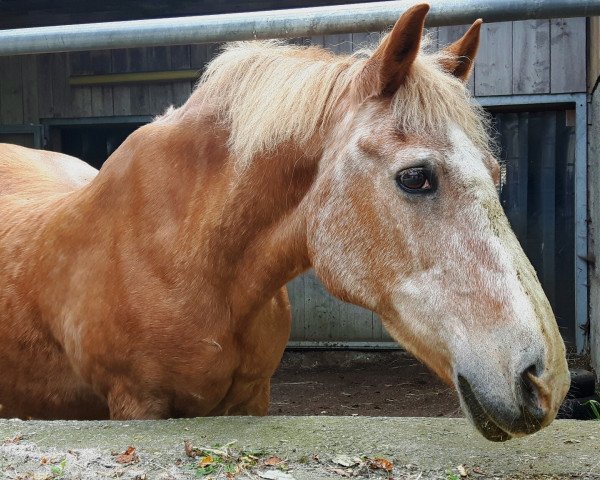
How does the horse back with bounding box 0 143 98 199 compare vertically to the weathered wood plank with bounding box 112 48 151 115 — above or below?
below

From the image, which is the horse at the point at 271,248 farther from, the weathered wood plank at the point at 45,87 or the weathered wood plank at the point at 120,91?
the weathered wood plank at the point at 45,87

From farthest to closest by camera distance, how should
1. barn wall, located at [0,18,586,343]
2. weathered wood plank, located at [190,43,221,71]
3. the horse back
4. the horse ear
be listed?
1. weathered wood plank, located at [190,43,221,71]
2. barn wall, located at [0,18,586,343]
3. the horse back
4. the horse ear

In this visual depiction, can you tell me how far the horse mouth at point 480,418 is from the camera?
1.59 meters

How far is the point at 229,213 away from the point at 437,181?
0.71m

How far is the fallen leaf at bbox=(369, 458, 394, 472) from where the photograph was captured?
1.61 meters

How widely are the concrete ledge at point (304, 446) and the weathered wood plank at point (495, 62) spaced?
16.4ft

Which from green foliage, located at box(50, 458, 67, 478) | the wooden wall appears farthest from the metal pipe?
the wooden wall

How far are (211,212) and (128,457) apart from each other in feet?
2.79

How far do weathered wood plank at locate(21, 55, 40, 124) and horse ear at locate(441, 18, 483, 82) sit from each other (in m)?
6.04

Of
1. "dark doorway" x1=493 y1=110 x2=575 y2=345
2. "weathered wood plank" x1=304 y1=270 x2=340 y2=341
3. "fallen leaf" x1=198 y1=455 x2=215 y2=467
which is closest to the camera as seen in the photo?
"fallen leaf" x1=198 y1=455 x2=215 y2=467

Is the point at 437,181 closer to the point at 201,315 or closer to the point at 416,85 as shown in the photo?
the point at 416,85

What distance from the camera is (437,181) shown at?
177 cm

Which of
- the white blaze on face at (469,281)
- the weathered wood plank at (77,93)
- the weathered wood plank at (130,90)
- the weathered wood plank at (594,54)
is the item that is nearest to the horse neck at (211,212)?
the white blaze on face at (469,281)

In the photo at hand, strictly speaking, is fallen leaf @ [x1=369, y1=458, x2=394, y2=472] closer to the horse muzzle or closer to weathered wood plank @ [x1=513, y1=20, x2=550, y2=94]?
the horse muzzle
